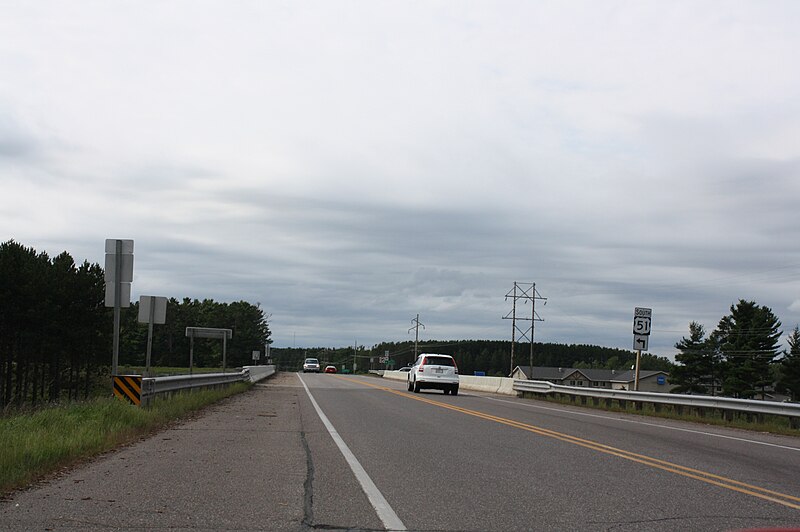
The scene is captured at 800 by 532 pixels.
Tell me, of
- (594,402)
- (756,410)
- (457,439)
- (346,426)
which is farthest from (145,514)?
→ (594,402)

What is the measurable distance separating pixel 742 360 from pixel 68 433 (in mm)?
92662

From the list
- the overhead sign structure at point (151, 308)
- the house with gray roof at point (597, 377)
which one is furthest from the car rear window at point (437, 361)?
the house with gray roof at point (597, 377)

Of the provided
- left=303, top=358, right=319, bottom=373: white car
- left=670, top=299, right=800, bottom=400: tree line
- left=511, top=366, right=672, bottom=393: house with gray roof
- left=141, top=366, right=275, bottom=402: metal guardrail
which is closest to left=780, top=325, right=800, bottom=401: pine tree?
left=670, top=299, right=800, bottom=400: tree line

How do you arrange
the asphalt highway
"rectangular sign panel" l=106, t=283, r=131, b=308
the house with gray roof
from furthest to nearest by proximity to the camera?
the house with gray roof < "rectangular sign panel" l=106, t=283, r=131, b=308 < the asphalt highway

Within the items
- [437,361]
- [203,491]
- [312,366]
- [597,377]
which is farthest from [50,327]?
[597,377]

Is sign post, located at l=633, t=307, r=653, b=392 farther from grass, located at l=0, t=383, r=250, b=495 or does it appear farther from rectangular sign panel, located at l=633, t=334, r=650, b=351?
grass, located at l=0, t=383, r=250, b=495

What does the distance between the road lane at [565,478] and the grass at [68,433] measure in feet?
12.8

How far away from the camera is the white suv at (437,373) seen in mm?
35969

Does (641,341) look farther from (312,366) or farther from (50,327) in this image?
(312,366)

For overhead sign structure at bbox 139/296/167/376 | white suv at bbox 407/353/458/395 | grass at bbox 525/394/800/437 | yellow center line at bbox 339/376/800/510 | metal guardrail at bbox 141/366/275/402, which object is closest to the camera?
yellow center line at bbox 339/376/800/510

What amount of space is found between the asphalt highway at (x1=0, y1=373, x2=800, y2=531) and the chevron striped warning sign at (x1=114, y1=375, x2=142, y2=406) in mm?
1739

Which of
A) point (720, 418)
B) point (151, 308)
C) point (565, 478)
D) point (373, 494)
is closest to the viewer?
point (373, 494)

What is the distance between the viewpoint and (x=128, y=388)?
57.3 feet

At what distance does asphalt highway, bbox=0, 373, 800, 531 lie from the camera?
7281 millimetres
